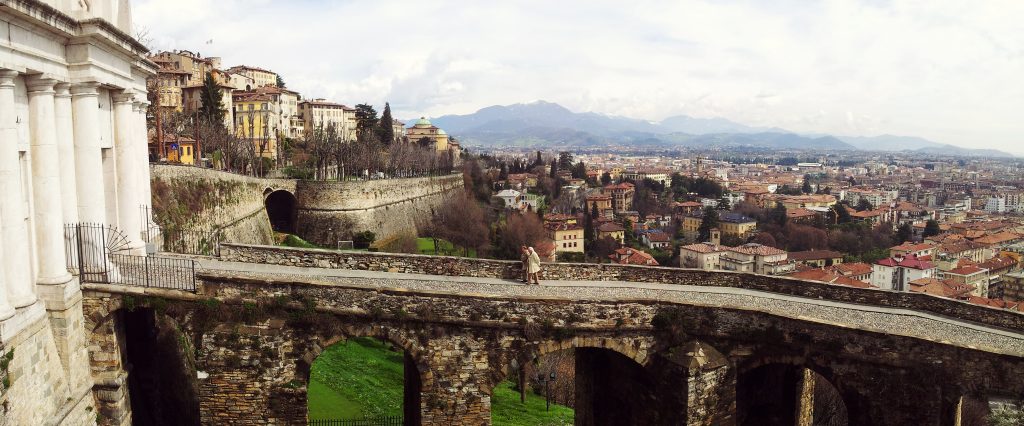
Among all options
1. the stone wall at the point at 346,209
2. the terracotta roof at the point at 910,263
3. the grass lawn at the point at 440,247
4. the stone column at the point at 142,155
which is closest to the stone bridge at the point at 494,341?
the stone column at the point at 142,155

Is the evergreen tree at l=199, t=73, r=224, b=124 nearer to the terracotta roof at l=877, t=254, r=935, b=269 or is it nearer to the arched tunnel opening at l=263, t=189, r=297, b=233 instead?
the arched tunnel opening at l=263, t=189, r=297, b=233

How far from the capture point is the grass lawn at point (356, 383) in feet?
69.1

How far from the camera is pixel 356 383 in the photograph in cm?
2373

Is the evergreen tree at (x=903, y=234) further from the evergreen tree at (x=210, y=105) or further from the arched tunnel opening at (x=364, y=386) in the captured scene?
the arched tunnel opening at (x=364, y=386)

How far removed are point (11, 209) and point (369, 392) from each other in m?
13.4

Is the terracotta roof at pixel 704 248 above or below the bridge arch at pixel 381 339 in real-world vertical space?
below

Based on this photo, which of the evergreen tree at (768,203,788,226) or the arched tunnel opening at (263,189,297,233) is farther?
the evergreen tree at (768,203,788,226)

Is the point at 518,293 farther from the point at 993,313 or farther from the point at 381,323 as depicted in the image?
the point at 993,313

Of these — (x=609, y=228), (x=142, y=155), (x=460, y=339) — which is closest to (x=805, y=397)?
(x=460, y=339)

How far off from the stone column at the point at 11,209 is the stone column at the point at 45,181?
63 centimetres

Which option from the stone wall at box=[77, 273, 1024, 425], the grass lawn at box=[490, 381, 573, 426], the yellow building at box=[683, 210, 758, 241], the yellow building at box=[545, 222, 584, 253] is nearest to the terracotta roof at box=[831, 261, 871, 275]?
the yellow building at box=[545, 222, 584, 253]

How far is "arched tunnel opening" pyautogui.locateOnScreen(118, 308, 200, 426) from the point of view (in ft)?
53.6

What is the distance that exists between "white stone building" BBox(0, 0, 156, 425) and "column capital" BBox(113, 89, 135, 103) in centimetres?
39

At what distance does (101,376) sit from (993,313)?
19273 millimetres
